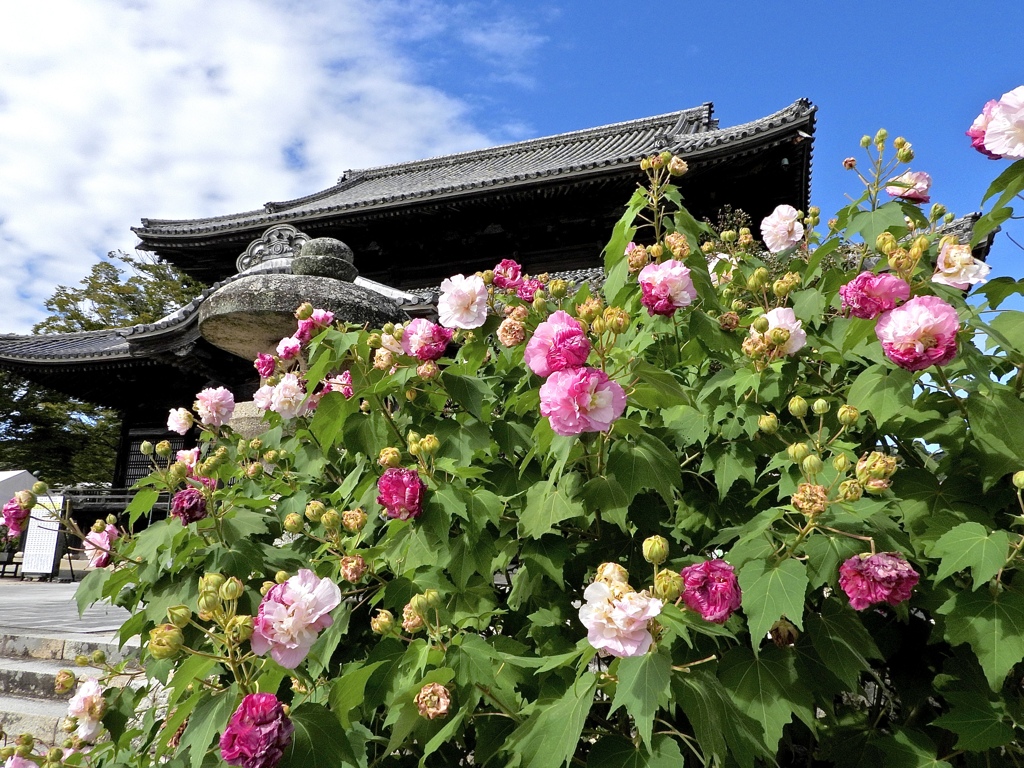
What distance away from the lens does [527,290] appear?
75.7 inches

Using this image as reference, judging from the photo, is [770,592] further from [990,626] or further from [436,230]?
[436,230]

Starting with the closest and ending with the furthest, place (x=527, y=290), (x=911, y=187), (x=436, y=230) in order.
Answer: (x=911, y=187) → (x=527, y=290) → (x=436, y=230)

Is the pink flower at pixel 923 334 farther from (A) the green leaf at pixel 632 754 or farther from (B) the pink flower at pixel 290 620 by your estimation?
(B) the pink flower at pixel 290 620

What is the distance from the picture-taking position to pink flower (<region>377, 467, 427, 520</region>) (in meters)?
1.29

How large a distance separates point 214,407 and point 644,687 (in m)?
1.77

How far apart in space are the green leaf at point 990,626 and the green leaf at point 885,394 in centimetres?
33

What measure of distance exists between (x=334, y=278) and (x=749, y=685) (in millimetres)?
3459

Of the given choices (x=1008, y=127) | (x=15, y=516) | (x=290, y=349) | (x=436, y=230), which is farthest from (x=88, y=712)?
(x=436, y=230)

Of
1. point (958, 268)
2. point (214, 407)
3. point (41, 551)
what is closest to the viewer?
point (958, 268)

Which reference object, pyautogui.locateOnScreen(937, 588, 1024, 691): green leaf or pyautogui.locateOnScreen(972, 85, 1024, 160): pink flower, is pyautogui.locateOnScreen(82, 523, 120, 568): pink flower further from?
pyautogui.locateOnScreen(972, 85, 1024, 160): pink flower

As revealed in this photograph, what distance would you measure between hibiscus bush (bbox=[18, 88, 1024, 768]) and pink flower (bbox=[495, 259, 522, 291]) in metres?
0.10

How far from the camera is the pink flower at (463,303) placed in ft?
5.20

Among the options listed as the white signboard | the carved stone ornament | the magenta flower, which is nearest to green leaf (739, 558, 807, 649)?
the magenta flower

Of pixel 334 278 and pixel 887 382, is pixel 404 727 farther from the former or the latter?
pixel 334 278
